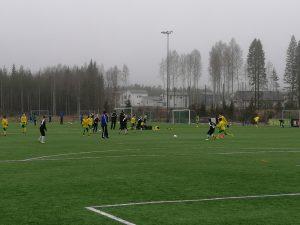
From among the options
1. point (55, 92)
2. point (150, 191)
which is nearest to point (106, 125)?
point (150, 191)

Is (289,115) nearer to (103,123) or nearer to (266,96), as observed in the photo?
(103,123)

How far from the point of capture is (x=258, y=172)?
1527cm

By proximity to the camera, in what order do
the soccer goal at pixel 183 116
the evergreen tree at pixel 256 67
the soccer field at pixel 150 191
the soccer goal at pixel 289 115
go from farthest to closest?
the evergreen tree at pixel 256 67 → the soccer goal at pixel 183 116 → the soccer goal at pixel 289 115 → the soccer field at pixel 150 191

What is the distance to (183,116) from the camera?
8906cm

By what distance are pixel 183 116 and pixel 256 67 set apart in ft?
99.7

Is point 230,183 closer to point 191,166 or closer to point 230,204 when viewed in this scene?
point 230,204

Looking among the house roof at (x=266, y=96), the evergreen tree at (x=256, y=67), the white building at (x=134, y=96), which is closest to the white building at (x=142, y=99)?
the white building at (x=134, y=96)

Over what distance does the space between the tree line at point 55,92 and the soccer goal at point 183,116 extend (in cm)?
6052

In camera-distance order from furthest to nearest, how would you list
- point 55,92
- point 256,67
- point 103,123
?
1. point 55,92
2. point 256,67
3. point 103,123

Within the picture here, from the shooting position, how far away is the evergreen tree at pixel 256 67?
11088 centimetres

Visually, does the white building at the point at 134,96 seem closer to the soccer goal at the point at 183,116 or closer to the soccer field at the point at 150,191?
the soccer goal at the point at 183,116

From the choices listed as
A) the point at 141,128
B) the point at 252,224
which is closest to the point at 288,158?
the point at 252,224

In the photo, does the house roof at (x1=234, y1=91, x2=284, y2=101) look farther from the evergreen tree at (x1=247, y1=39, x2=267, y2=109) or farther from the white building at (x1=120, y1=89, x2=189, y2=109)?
the white building at (x1=120, y1=89, x2=189, y2=109)

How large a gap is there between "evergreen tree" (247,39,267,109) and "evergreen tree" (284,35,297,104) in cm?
605
